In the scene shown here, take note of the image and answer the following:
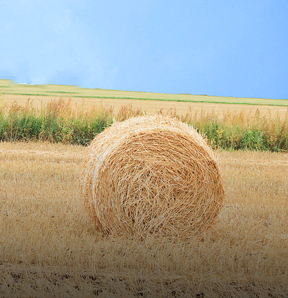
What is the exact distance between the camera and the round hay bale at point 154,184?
5.61 meters

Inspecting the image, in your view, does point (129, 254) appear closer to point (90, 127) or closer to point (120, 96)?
point (90, 127)

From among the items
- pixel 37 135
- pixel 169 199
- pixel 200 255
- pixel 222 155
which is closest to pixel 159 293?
pixel 200 255

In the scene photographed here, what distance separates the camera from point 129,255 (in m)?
4.88

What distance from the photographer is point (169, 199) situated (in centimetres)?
570

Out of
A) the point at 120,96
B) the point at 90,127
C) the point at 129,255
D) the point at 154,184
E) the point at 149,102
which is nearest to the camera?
the point at 129,255

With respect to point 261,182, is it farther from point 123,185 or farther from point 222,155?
point 123,185

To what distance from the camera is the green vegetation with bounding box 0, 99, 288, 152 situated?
14414 mm

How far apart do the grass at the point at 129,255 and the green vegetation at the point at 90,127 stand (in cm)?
651

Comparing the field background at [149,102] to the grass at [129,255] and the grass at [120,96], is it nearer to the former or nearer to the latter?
the grass at [120,96]

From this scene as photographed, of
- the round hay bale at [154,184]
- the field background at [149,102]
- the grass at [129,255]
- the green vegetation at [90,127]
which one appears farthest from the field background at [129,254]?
the field background at [149,102]

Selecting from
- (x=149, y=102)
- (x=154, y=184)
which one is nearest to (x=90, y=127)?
(x=154, y=184)

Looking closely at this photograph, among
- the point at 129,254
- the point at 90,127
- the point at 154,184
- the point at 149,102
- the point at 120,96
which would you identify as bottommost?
the point at 129,254

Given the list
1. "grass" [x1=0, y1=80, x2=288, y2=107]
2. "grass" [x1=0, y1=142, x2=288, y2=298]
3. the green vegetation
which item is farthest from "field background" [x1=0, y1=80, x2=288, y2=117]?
"grass" [x1=0, y1=142, x2=288, y2=298]

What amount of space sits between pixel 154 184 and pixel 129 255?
1.09m
